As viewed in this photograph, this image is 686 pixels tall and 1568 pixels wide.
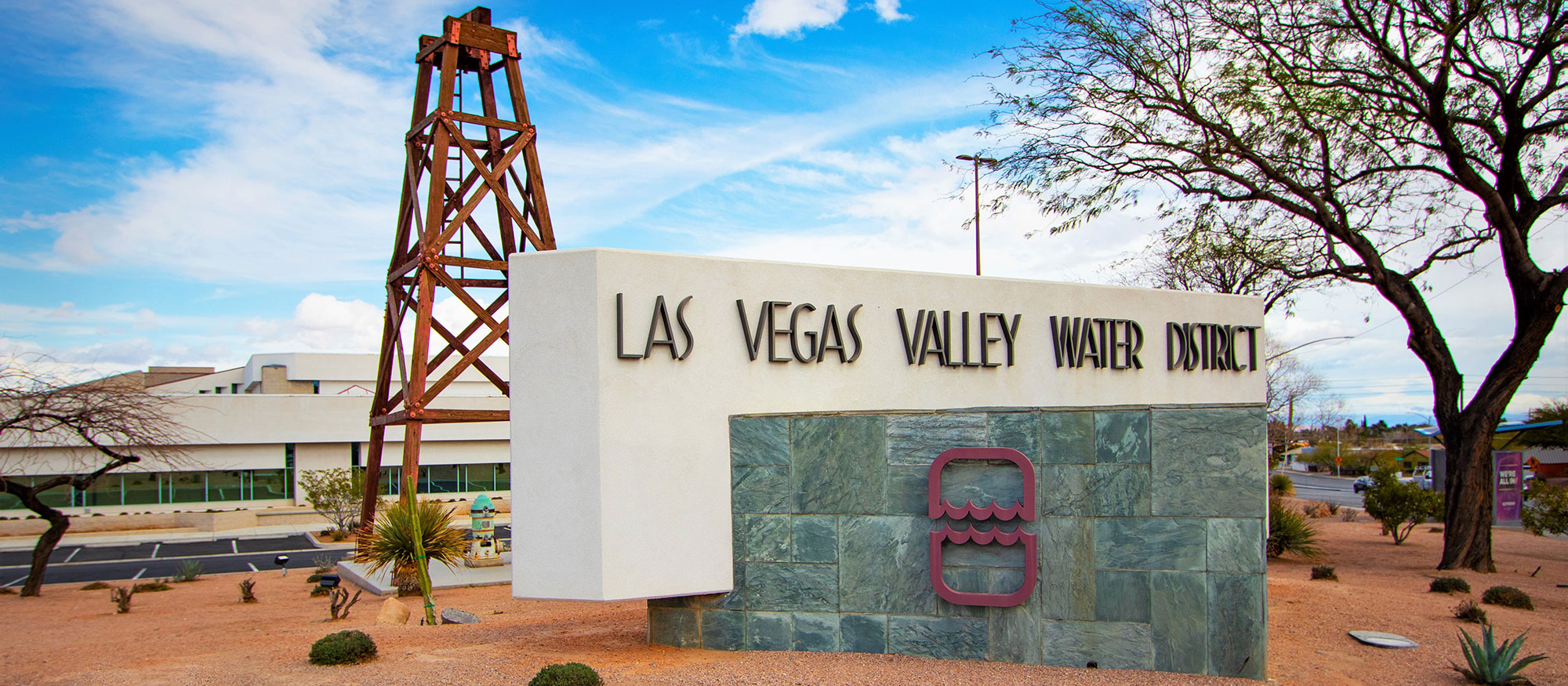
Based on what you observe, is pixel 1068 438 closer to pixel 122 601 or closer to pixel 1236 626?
pixel 1236 626

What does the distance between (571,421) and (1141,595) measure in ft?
20.8

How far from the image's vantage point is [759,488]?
11.2 metres

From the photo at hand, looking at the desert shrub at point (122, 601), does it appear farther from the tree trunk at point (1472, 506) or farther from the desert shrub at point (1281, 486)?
the desert shrub at point (1281, 486)

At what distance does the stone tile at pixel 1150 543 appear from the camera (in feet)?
32.5

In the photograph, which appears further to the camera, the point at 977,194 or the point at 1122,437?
the point at 977,194

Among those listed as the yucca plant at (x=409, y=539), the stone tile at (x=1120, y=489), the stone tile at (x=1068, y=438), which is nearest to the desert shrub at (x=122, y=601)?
the yucca plant at (x=409, y=539)

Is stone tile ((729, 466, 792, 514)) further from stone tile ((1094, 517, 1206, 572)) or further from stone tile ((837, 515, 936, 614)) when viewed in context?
stone tile ((1094, 517, 1206, 572))

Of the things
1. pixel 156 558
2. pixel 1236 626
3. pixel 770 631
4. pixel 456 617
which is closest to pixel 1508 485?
pixel 1236 626

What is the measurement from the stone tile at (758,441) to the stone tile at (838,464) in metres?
0.12

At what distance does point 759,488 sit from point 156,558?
2457cm

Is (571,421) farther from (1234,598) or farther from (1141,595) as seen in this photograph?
(1234,598)

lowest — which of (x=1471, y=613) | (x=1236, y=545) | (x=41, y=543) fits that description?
(x=1471, y=613)

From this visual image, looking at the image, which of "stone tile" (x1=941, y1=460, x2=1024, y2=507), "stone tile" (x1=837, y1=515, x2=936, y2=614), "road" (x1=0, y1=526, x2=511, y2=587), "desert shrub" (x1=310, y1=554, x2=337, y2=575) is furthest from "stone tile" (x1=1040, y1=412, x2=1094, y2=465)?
"road" (x1=0, y1=526, x2=511, y2=587)

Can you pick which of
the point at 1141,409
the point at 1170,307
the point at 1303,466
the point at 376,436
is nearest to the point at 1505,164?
the point at 1170,307
